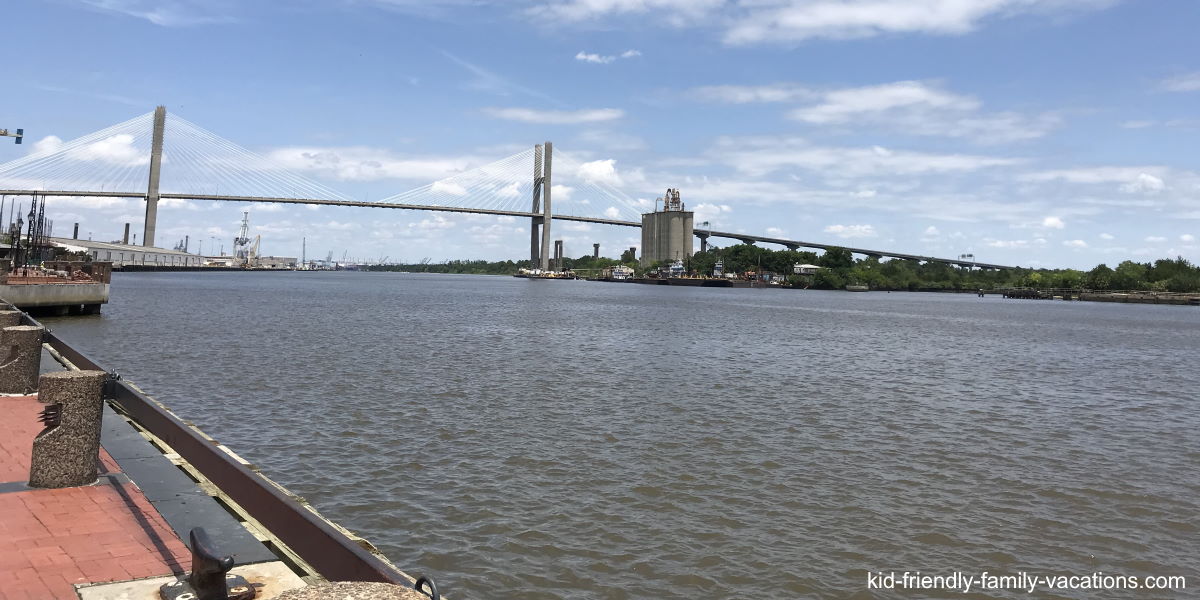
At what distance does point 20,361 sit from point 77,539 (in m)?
6.47

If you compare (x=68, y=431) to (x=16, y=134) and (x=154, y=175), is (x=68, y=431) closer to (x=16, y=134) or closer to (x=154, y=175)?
(x=16, y=134)

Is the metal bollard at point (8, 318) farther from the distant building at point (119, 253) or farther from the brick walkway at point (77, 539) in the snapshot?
the distant building at point (119, 253)

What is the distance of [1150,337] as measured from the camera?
52.6 m

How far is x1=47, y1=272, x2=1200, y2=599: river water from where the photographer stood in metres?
8.47

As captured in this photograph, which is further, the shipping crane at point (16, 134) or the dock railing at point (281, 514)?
the shipping crane at point (16, 134)

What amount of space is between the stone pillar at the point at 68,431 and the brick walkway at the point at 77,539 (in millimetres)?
139

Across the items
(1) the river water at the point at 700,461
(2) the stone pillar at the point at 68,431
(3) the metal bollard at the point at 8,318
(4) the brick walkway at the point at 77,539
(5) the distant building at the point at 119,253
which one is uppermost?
(5) the distant building at the point at 119,253

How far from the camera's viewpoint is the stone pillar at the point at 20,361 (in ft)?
34.8

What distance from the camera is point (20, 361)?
1073cm

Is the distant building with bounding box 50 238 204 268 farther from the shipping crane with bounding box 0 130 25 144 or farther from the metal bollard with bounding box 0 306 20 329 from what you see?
the metal bollard with bounding box 0 306 20 329

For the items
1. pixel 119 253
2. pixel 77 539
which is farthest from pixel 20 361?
pixel 119 253

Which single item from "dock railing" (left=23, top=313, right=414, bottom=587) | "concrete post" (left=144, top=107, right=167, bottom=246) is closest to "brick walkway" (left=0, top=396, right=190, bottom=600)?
"dock railing" (left=23, top=313, right=414, bottom=587)

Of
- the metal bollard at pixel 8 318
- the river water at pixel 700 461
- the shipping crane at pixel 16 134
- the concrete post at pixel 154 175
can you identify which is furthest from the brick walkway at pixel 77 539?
the concrete post at pixel 154 175

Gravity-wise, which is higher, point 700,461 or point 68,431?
point 68,431
